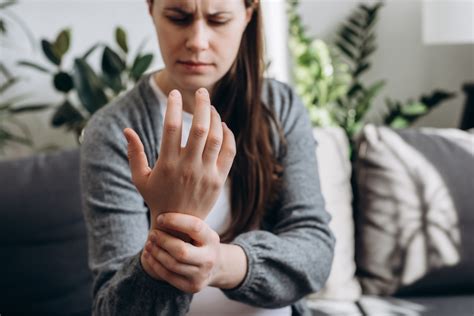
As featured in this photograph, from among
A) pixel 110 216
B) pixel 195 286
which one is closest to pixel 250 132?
pixel 110 216

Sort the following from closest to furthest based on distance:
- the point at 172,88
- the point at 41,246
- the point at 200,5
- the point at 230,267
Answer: the point at 230,267 → the point at 200,5 → the point at 172,88 → the point at 41,246

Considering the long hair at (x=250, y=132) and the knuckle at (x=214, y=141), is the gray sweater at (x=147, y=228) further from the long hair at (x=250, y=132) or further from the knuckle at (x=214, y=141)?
the knuckle at (x=214, y=141)

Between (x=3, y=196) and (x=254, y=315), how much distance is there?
2.20ft

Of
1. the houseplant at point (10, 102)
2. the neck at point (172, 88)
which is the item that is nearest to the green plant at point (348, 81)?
the houseplant at point (10, 102)

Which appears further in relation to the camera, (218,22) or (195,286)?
(218,22)

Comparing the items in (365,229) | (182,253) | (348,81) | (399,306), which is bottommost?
(399,306)

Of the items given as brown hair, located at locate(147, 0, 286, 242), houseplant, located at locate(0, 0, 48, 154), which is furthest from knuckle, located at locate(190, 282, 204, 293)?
houseplant, located at locate(0, 0, 48, 154)

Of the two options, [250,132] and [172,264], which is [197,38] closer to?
[250,132]

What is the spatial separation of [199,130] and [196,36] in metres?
0.35

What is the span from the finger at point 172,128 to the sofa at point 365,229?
0.83 meters

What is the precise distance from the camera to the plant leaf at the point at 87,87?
1.70 m

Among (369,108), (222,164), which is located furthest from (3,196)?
(369,108)

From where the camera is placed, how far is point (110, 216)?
90 cm

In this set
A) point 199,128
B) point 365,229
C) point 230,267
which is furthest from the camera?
point 365,229
